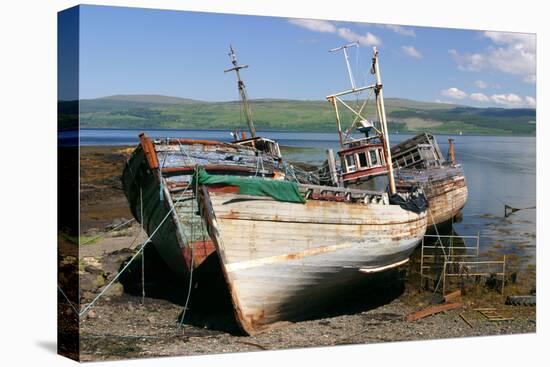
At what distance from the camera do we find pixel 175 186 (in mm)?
16922

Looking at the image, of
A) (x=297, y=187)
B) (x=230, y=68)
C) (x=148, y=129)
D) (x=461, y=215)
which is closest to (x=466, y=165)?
(x=461, y=215)

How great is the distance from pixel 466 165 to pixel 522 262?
2389 millimetres

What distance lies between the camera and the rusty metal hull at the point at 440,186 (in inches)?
768

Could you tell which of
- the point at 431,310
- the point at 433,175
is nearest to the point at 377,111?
the point at 433,175

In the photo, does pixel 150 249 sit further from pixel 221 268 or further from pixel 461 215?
pixel 461 215

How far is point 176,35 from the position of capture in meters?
16.7

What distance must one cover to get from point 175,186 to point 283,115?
2.62 meters

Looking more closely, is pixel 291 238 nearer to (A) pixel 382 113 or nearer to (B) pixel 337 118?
(B) pixel 337 118

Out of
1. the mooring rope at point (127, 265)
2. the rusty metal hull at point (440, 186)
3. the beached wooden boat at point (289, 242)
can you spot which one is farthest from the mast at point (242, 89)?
the rusty metal hull at point (440, 186)

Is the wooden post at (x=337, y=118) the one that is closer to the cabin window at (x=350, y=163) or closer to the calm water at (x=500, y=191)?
the cabin window at (x=350, y=163)

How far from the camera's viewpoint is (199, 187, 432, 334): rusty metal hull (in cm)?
1633

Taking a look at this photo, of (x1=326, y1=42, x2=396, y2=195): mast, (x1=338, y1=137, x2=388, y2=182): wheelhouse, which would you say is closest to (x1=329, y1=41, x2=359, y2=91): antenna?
(x1=326, y1=42, x2=396, y2=195): mast

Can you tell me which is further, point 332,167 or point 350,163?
point 350,163

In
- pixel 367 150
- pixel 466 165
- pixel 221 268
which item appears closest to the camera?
pixel 221 268
